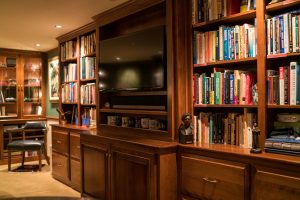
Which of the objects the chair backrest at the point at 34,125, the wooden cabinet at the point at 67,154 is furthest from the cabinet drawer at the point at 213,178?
the chair backrest at the point at 34,125

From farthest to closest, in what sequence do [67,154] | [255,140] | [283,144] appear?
[67,154] < [255,140] < [283,144]

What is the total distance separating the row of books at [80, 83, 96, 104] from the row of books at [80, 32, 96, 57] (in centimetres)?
46

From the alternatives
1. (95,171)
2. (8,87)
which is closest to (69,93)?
(95,171)

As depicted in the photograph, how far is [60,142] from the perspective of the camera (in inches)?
164

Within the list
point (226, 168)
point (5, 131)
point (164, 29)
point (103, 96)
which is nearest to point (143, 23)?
point (164, 29)

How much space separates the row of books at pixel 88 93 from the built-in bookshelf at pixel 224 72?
1741mm

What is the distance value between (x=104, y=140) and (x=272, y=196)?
5.48 ft

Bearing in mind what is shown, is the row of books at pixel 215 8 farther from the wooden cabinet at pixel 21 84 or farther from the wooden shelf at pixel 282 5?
the wooden cabinet at pixel 21 84

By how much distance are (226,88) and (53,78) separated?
13.6ft

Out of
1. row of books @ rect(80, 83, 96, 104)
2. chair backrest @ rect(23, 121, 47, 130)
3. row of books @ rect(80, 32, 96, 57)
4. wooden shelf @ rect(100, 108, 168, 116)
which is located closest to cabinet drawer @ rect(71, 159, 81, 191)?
row of books @ rect(80, 83, 96, 104)

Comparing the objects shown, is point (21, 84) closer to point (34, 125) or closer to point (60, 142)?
point (34, 125)

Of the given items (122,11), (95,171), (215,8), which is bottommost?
(95,171)

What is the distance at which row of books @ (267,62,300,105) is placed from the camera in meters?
1.81

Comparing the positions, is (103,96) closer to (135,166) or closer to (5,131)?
(135,166)
